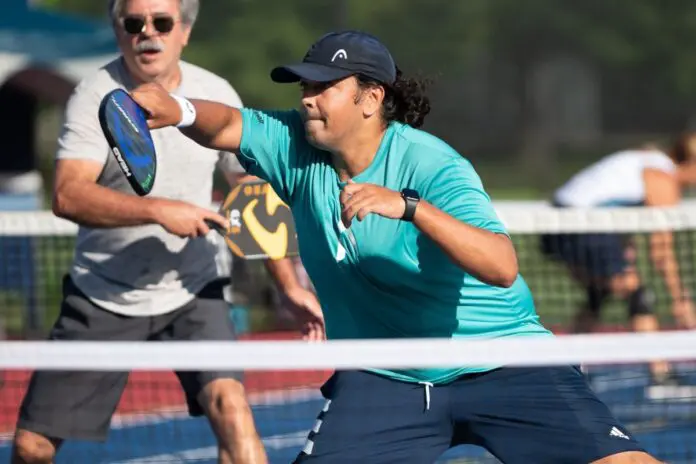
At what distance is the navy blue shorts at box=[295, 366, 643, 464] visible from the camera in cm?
412

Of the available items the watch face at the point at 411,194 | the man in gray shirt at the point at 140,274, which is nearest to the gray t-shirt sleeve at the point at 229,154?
the man in gray shirt at the point at 140,274

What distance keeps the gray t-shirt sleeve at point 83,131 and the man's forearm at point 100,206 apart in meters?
0.13

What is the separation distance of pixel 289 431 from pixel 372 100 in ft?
13.4

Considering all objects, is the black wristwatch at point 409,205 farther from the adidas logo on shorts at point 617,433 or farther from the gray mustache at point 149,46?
the gray mustache at point 149,46

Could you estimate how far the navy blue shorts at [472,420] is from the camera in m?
4.12

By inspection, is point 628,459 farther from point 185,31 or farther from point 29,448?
point 185,31

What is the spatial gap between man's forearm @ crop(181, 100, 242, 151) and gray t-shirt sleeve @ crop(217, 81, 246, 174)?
0.82m

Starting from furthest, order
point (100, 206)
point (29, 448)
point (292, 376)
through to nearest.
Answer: point (292, 376) < point (29, 448) < point (100, 206)

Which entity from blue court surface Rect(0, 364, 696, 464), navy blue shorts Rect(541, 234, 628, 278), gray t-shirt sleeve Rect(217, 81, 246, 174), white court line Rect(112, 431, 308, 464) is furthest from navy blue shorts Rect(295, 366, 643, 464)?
navy blue shorts Rect(541, 234, 628, 278)

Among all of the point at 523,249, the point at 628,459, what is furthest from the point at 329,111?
the point at 523,249

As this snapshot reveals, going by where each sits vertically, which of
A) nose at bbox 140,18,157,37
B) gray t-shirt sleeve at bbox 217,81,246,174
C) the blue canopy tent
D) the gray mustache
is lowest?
gray t-shirt sleeve at bbox 217,81,246,174

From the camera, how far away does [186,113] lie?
4.20 metres

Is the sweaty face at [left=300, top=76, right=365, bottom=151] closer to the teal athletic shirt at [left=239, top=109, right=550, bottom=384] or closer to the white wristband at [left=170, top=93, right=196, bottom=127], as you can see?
the teal athletic shirt at [left=239, top=109, right=550, bottom=384]

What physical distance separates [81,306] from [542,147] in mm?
34985
